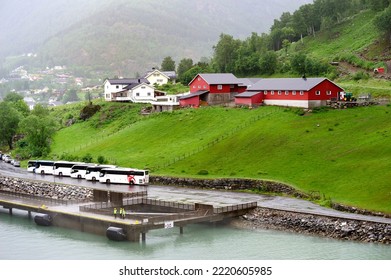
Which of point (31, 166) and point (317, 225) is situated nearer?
point (317, 225)

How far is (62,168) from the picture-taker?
90.5 metres

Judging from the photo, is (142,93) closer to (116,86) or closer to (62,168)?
(116,86)

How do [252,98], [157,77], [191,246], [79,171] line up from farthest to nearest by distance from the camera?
[157,77] → [252,98] → [79,171] → [191,246]

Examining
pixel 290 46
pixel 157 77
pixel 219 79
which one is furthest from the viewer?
pixel 290 46

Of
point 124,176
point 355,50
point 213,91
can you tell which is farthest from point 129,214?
point 355,50

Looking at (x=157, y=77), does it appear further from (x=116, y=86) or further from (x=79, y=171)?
(x=79, y=171)

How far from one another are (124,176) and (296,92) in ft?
87.1

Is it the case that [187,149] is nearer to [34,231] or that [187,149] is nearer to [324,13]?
[34,231]

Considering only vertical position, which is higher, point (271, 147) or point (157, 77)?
point (157, 77)

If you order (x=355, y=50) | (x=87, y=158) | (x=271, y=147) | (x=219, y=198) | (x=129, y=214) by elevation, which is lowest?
(x=129, y=214)

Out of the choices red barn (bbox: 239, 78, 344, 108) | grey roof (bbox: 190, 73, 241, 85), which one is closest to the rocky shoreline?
red barn (bbox: 239, 78, 344, 108)

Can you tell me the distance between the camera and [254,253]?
170 feet

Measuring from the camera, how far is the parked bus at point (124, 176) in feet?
262

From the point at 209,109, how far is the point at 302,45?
2037 inches
